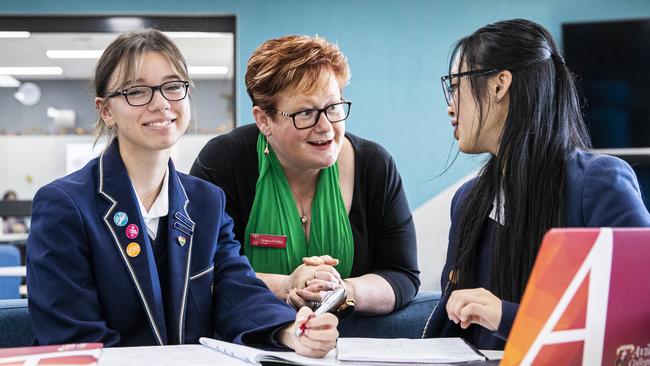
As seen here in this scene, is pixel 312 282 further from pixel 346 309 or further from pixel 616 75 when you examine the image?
pixel 616 75

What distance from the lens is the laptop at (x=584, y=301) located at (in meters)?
0.79

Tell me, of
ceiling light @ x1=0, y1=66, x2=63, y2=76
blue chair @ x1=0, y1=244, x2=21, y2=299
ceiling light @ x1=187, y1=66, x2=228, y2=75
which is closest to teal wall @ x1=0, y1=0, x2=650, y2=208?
ceiling light @ x1=187, y1=66, x2=228, y2=75

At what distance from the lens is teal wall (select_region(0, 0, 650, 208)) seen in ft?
17.6

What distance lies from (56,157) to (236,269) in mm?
4182

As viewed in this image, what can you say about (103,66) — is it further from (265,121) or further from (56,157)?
(56,157)

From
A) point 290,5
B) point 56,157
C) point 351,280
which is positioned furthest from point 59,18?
point 351,280

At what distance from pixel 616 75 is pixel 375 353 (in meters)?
4.58

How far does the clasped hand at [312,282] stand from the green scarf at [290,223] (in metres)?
0.15

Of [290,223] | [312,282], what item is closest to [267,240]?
[290,223]

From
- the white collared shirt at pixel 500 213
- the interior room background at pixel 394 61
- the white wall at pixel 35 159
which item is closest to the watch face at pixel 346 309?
the white collared shirt at pixel 500 213

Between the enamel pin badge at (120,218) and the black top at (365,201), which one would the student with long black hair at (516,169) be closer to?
the black top at (365,201)

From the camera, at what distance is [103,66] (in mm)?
1605

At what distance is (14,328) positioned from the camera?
5.60 feet

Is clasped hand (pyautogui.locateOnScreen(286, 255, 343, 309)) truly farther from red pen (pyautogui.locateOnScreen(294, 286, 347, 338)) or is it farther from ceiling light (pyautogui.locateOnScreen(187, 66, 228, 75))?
ceiling light (pyautogui.locateOnScreen(187, 66, 228, 75))
